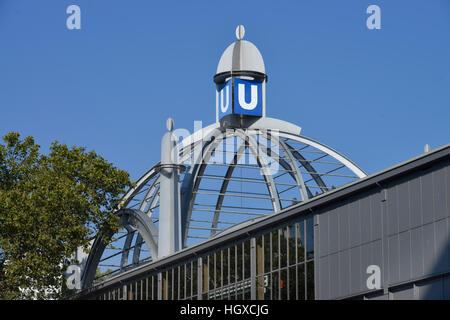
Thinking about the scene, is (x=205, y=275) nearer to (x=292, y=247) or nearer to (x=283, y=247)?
(x=283, y=247)

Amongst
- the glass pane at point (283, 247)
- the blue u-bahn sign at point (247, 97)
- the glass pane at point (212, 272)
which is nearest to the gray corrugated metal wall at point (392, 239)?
the glass pane at point (283, 247)

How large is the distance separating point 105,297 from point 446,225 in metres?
31.5

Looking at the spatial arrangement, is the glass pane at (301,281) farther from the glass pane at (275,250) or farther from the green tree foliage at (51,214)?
the green tree foliage at (51,214)

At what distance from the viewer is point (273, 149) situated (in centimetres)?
6166

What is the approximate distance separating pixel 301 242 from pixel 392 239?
6.09 m

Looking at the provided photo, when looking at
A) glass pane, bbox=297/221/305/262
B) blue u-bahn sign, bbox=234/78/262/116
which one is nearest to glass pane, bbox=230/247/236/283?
glass pane, bbox=297/221/305/262

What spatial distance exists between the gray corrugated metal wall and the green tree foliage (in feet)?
87.3

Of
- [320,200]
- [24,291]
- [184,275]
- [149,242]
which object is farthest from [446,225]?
[24,291]

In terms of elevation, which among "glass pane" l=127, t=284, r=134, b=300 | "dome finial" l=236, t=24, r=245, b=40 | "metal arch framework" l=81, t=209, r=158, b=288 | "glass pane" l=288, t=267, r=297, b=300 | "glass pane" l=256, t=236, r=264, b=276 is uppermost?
"dome finial" l=236, t=24, r=245, b=40

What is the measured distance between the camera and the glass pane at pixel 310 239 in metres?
40.4

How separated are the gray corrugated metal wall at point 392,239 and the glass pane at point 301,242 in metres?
1.12

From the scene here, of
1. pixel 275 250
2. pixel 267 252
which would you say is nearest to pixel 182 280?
pixel 267 252

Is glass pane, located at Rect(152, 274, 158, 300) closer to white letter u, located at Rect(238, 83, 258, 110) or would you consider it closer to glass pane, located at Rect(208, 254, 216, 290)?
glass pane, located at Rect(208, 254, 216, 290)

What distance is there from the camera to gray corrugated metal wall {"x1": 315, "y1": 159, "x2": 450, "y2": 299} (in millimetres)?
33438
